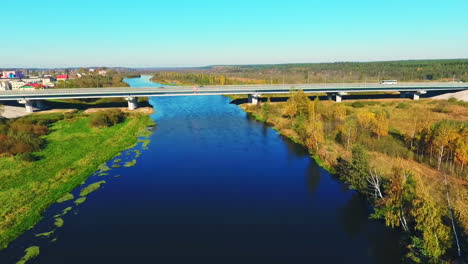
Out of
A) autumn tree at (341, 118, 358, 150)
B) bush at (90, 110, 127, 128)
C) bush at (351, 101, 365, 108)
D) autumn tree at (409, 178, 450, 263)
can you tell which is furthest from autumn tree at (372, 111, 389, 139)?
bush at (90, 110, 127, 128)

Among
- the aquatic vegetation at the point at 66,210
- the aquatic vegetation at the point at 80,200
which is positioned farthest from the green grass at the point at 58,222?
the aquatic vegetation at the point at 80,200

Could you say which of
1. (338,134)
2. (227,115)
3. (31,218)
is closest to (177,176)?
(31,218)

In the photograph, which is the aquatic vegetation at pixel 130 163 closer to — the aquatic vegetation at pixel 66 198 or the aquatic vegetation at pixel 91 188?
the aquatic vegetation at pixel 91 188

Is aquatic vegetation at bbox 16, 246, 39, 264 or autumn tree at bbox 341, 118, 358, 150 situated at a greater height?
autumn tree at bbox 341, 118, 358, 150

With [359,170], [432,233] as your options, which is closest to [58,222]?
[359,170]

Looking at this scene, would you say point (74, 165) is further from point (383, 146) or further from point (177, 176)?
point (383, 146)

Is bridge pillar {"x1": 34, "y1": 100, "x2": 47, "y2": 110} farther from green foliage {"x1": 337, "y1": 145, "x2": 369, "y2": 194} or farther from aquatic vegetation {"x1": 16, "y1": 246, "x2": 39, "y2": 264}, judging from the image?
green foliage {"x1": 337, "y1": 145, "x2": 369, "y2": 194}
